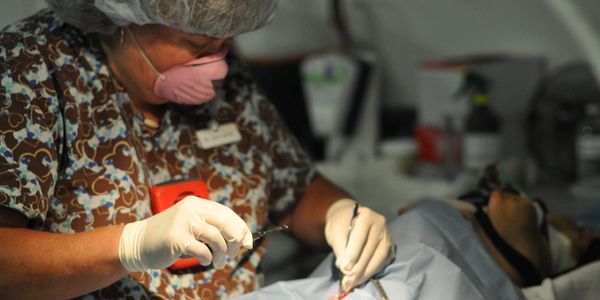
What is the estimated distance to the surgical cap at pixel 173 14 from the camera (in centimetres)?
126

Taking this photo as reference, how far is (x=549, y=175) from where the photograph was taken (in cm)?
246

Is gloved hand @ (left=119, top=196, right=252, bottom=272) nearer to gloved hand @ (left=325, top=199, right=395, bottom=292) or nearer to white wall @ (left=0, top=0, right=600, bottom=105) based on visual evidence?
gloved hand @ (left=325, top=199, right=395, bottom=292)

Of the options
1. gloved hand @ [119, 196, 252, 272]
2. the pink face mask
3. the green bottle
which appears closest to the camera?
gloved hand @ [119, 196, 252, 272]

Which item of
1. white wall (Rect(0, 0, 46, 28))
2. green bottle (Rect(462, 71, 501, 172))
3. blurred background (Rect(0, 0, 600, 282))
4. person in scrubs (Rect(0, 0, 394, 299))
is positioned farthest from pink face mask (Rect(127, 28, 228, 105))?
Result: green bottle (Rect(462, 71, 501, 172))

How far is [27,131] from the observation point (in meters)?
1.17

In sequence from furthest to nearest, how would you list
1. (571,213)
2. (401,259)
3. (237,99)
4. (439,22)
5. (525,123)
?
(439,22) < (525,123) < (571,213) < (237,99) < (401,259)

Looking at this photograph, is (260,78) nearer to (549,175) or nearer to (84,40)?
(549,175)

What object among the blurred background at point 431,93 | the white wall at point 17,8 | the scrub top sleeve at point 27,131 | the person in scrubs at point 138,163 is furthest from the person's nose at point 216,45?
the blurred background at point 431,93

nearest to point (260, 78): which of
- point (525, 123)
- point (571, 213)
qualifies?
point (525, 123)

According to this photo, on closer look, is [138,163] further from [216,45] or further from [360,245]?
[360,245]

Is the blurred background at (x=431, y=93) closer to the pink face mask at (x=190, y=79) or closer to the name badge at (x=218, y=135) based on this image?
the name badge at (x=218, y=135)

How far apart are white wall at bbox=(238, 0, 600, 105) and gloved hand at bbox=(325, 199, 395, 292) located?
139 cm

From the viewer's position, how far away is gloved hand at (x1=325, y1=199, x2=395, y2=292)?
50.9 inches

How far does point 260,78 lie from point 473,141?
79 cm
